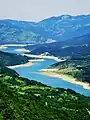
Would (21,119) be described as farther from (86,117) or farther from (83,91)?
(83,91)

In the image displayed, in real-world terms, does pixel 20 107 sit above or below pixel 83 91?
above

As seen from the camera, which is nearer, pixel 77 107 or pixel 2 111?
pixel 2 111

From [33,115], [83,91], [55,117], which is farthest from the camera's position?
[83,91]

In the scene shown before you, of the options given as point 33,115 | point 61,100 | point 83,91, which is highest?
point 33,115

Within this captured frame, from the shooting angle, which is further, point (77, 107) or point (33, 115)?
point (77, 107)

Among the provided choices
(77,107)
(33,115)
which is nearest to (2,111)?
(33,115)

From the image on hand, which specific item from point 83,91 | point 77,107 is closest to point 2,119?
point 77,107

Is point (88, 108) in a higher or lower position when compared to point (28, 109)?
lower

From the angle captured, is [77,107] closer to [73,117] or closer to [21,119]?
[73,117]

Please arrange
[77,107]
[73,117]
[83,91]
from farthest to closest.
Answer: [83,91] → [77,107] → [73,117]
